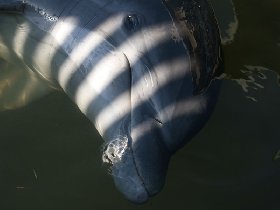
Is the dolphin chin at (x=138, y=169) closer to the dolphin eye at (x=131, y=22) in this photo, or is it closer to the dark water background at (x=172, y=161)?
the dark water background at (x=172, y=161)

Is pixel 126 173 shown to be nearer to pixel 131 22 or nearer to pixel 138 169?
pixel 138 169

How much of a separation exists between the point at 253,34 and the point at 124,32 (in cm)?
192

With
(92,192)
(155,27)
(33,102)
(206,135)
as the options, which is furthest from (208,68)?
(33,102)

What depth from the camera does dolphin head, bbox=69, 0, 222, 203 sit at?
3367mm

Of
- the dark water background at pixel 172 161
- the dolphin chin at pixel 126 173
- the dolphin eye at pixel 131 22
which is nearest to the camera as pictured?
the dolphin chin at pixel 126 173

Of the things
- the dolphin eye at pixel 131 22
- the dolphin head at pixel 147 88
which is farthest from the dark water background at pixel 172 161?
the dolphin eye at pixel 131 22

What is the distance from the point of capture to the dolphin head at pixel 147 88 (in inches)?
133

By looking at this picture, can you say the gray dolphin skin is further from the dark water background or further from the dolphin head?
the dark water background

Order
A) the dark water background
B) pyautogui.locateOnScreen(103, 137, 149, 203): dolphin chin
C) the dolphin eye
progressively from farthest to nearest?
the dark water background, the dolphin eye, pyautogui.locateOnScreen(103, 137, 149, 203): dolphin chin

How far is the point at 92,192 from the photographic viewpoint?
3.91 metres

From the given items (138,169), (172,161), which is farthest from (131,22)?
(172,161)

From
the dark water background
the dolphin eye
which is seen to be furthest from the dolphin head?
the dark water background

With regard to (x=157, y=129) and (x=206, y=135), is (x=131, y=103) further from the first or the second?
(x=206, y=135)

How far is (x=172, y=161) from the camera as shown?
4.05 m
